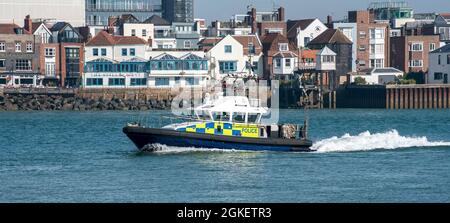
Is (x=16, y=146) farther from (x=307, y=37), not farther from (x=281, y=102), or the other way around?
(x=307, y=37)

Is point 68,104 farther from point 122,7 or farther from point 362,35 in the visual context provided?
point 122,7

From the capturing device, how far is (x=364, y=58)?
97.7m

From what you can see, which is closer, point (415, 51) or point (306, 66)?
point (306, 66)

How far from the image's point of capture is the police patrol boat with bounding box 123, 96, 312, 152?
119ft

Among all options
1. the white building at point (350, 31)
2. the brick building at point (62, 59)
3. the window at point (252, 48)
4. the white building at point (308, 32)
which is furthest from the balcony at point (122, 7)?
the window at point (252, 48)

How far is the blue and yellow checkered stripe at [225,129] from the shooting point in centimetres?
3622

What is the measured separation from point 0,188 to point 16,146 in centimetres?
1793

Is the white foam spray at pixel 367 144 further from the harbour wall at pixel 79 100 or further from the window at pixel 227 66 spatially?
the window at pixel 227 66

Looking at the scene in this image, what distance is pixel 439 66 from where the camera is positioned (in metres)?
89.6

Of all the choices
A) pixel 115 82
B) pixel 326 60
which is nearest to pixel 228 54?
pixel 326 60

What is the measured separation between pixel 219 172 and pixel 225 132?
19.6 feet

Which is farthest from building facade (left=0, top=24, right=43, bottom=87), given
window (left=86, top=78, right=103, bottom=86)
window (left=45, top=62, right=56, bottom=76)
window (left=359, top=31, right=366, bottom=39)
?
window (left=359, top=31, right=366, bottom=39)

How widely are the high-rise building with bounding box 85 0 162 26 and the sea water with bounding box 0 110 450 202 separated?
68.9 metres

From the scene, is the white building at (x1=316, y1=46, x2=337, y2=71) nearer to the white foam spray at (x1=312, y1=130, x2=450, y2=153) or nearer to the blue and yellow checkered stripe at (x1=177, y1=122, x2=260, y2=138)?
the white foam spray at (x1=312, y1=130, x2=450, y2=153)
